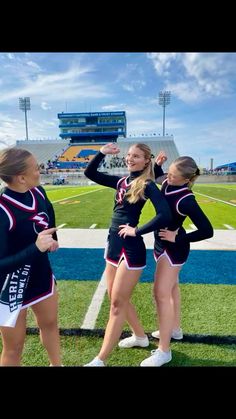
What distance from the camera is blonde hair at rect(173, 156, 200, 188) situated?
1.94m

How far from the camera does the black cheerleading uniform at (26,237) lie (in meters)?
1.51

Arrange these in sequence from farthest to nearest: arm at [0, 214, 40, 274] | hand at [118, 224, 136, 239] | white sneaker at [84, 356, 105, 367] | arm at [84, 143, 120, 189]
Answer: arm at [84, 143, 120, 189], white sneaker at [84, 356, 105, 367], hand at [118, 224, 136, 239], arm at [0, 214, 40, 274]

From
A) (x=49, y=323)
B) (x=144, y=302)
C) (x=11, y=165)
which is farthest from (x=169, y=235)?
(x=144, y=302)

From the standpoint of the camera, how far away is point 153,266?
4.10 metres

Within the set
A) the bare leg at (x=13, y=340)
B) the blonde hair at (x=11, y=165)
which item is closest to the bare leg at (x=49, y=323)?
the bare leg at (x=13, y=340)

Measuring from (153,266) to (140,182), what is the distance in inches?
98.8

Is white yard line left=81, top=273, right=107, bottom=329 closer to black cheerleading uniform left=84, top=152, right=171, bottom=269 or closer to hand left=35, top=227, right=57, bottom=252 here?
black cheerleading uniform left=84, top=152, right=171, bottom=269

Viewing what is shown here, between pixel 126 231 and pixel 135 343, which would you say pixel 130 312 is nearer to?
pixel 135 343

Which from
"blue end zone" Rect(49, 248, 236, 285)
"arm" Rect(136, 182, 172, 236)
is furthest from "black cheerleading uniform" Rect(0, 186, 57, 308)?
"blue end zone" Rect(49, 248, 236, 285)

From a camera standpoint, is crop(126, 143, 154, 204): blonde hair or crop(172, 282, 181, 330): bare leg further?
crop(172, 282, 181, 330): bare leg

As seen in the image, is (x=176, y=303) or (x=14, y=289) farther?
(x=176, y=303)

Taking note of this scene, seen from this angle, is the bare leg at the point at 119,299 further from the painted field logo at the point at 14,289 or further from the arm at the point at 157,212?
the painted field logo at the point at 14,289
